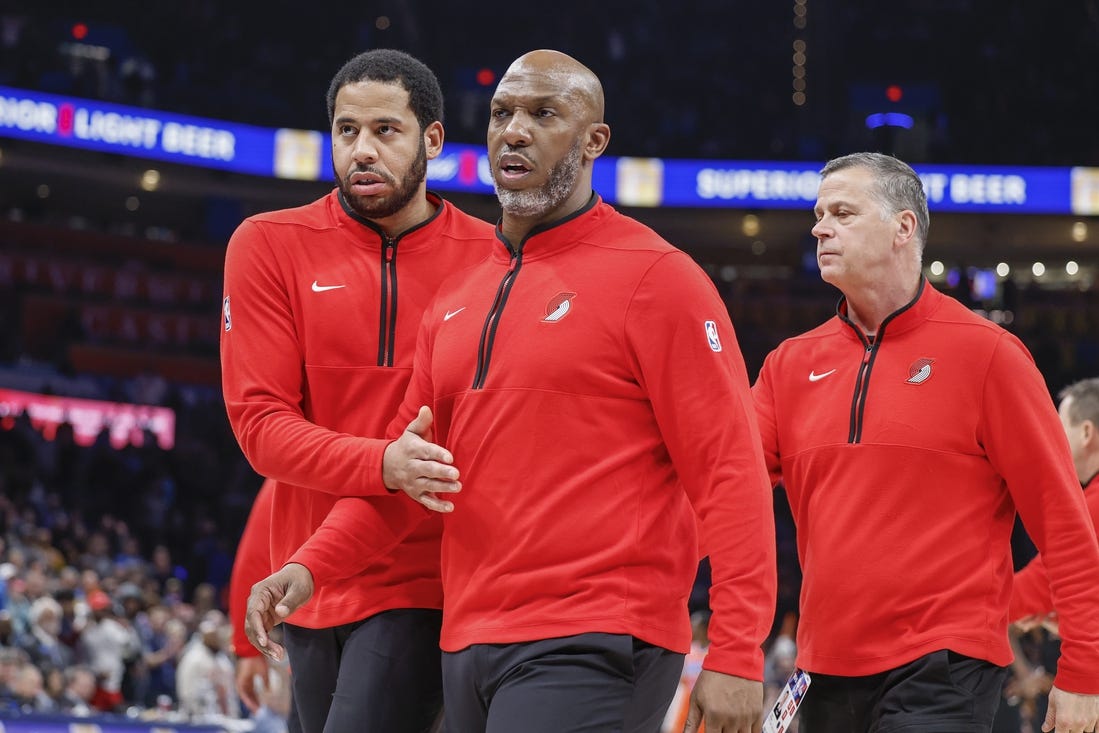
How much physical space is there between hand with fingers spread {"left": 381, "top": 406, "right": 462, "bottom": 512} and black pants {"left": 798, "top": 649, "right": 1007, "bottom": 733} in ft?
3.96

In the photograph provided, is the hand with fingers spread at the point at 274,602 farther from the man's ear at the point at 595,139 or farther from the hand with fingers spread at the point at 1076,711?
the hand with fingers spread at the point at 1076,711

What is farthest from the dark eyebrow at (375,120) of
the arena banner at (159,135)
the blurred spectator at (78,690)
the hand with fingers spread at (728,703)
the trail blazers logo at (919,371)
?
the arena banner at (159,135)

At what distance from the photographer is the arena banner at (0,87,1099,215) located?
21.8m

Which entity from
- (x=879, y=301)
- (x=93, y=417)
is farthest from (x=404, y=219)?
(x=93, y=417)

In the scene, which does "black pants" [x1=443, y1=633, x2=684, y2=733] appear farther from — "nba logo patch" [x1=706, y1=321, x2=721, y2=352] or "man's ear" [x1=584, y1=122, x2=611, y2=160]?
"man's ear" [x1=584, y1=122, x2=611, y2=160]

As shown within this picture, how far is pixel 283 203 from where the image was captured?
25.1 meters

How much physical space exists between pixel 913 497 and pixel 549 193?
119 cm

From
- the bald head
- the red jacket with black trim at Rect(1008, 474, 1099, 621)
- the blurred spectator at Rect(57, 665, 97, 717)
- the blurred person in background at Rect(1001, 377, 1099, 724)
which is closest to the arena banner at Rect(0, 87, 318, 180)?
the blurred spectator at Rect(57, 665, 97, 717)

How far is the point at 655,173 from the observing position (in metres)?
23.4

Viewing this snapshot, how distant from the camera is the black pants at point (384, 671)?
319cm

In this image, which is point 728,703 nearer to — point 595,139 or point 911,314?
point 595,139

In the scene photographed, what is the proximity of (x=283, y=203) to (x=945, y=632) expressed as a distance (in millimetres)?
22689

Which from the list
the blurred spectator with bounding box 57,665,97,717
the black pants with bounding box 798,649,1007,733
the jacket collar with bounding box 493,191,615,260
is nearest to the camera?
the jacket collar with bounding box 493,191,615,260

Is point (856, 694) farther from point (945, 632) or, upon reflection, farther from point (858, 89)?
point (858, 89)
